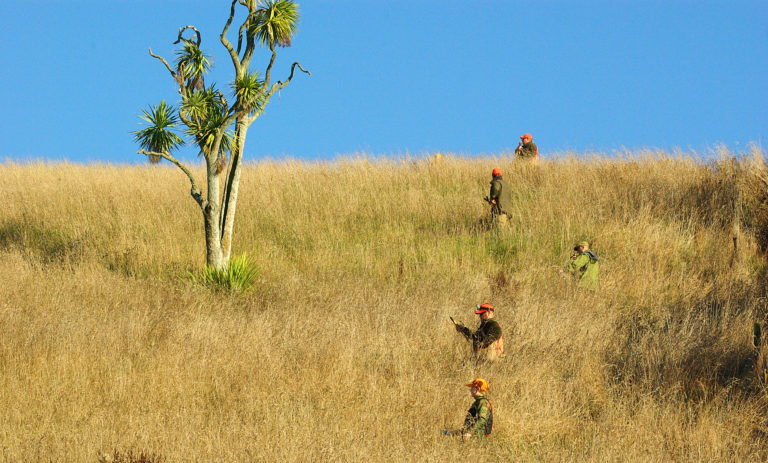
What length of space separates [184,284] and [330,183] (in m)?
7.08

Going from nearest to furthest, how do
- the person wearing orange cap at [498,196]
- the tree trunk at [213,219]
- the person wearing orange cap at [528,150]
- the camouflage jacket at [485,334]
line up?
1. the camouflage jacket at [485,334]
2. the tree trunk at [213,219]
3. the person wearing orange cap at [498,196]
4. the person wearing orange cap at [528,150]

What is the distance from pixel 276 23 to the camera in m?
12.6

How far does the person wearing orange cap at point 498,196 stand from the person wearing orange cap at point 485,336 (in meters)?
6.87

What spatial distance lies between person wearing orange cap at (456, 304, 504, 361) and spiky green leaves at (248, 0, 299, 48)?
648cm

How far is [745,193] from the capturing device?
52.8 ft

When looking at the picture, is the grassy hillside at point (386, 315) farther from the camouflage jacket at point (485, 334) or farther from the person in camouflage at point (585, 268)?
the camouflage jacket at point (485, 334)

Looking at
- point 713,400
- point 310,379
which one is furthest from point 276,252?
point 713,400

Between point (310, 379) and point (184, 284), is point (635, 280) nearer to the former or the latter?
point (310, 379)

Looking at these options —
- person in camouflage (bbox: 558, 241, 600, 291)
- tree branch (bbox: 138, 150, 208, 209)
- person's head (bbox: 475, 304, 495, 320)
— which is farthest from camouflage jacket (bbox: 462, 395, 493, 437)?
tree branch (bbox: 138, 150, 208, 209)

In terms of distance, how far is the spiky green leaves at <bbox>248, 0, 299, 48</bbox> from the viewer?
1264 cm

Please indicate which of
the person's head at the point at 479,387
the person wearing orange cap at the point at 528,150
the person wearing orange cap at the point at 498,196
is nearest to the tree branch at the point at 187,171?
the person wearing orange cap at the point at 498,196

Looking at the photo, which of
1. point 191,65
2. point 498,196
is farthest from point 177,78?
point 498,196

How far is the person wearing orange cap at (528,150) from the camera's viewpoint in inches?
768

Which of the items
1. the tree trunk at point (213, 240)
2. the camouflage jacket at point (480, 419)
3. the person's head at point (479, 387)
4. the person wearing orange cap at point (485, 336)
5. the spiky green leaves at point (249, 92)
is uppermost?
the spiky green leaves at point (249, 92)
